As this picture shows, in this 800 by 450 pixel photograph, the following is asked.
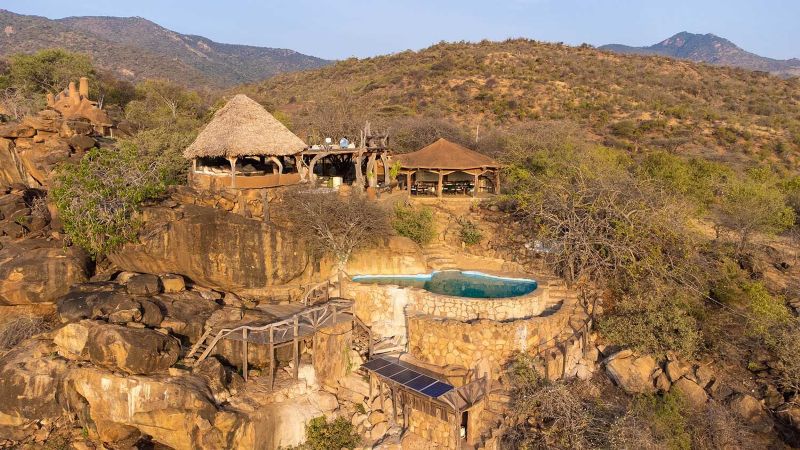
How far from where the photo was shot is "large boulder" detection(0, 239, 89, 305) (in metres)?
12.5

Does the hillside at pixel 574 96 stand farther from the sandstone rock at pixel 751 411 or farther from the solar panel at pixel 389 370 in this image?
the sandstone rock at pixel 751 411

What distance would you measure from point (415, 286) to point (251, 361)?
16.0ft

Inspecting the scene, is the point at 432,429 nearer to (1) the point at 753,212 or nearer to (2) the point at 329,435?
(2) the point at 329,435

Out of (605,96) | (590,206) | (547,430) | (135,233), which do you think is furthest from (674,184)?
(605,96)

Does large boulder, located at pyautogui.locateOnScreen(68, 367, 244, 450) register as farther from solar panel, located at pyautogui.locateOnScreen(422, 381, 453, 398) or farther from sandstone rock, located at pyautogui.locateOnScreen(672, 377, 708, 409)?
sandstone rock, located at pyautogui.locateOnScreen(672, 377, 708, 409)

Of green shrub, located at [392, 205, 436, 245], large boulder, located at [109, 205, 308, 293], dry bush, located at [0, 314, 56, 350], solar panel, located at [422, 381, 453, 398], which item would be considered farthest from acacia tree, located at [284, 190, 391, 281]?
dry bush, located at [0, 314, 56, 350]

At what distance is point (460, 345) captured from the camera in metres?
12.4

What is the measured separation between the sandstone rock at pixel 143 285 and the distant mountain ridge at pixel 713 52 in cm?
10273

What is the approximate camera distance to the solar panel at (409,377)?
35.0 ft

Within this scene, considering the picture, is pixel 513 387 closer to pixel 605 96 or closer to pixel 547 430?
pixel 547 430

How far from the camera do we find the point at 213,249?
1377cm

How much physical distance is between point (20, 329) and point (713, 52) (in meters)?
165

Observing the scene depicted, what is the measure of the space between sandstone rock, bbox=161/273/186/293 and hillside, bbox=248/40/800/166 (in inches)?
645

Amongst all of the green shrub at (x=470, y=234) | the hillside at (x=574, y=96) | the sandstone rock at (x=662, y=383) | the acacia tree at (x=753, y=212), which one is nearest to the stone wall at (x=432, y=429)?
the sandstone rock at (x=662, y=383)
